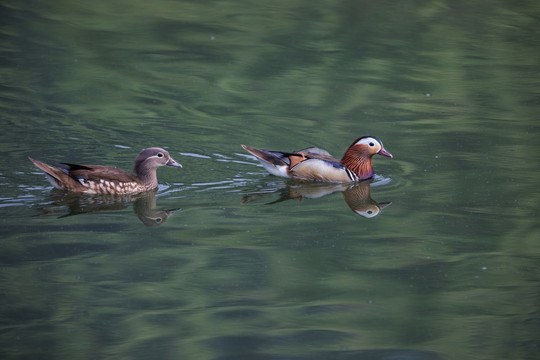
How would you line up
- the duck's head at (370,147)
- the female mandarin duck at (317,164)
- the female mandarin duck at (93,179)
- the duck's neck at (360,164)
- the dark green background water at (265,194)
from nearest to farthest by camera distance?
the dark green background water at (265,194) < the female mandarin duck at (93,179) < the female mandarin duck at (317,164) < the duck's neck at (360,164) < the duck's head at (370,147)

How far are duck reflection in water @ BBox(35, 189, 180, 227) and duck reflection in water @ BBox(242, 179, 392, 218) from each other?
3.80 feet

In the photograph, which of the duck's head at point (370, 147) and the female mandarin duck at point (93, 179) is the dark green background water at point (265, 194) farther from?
the duck's head at point (370, 147)

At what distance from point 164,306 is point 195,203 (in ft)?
9.85

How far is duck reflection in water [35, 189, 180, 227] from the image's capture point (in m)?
9.99

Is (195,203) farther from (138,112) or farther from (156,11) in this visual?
(156,11)

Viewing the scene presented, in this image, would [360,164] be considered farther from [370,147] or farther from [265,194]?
[265,194]

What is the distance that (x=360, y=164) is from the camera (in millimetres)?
12141

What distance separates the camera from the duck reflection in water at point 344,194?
1074 centimetres

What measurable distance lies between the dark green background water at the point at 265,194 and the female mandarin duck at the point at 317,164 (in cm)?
23

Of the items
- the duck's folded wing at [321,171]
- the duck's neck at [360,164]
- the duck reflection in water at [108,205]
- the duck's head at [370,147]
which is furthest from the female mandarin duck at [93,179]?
the duck's head at [370,147]

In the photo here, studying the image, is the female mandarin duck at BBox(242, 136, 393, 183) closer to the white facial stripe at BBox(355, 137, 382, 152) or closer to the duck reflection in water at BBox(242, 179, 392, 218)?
the white facial stripe at BBox(355, 137, 382, 152)

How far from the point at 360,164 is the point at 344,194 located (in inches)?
31.2

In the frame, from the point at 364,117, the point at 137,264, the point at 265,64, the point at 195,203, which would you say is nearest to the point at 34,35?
the point at 265,64

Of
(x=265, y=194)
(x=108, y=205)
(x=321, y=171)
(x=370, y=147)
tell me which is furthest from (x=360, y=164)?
(x=108, y=205)
